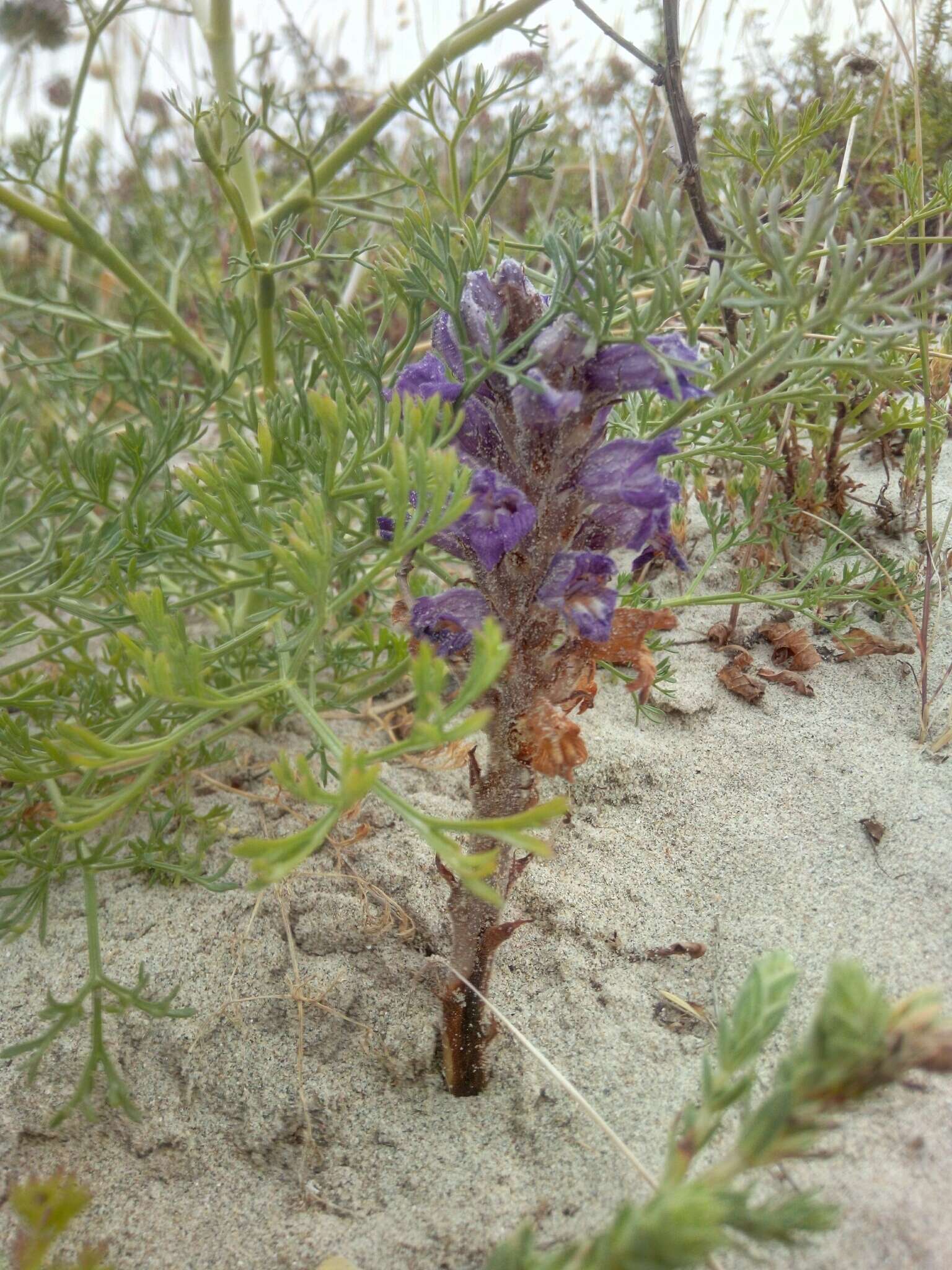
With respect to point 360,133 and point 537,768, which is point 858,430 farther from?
point 537,768

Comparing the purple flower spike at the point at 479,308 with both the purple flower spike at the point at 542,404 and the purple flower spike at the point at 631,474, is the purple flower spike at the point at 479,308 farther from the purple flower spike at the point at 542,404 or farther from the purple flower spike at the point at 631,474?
→ the purple flower spike at the point at 631,474

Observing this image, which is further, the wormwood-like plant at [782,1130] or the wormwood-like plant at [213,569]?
the wormwood-like plant at [213,569]

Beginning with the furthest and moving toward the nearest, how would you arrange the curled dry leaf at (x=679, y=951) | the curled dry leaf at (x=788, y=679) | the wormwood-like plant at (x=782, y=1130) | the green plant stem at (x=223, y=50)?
the green plant stem at (x=223, y=50) < the curled dry leaf at (x=788, y=679) < the curled dry leaf at (x=679, y=951) < the wormwood-like plant at (x=782, y=1130)

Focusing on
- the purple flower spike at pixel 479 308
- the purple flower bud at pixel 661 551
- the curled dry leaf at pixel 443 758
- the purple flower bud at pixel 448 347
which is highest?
the purple flower spike at pixel 479 308

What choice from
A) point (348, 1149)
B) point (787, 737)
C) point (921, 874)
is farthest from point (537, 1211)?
point (787, 737)

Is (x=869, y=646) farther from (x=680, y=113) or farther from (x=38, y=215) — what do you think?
(x=38, y=215)

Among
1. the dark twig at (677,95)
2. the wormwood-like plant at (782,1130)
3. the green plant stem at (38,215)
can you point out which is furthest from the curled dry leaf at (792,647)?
the green plant stem at (38,215)

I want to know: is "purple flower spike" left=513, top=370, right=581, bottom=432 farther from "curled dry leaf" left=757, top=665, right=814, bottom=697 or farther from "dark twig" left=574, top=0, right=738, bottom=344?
"curled dry leaf" left=757, top=665, right=814, bottom=697

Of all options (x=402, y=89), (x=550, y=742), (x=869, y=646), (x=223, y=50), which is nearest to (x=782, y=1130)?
(x=550, y=742)
